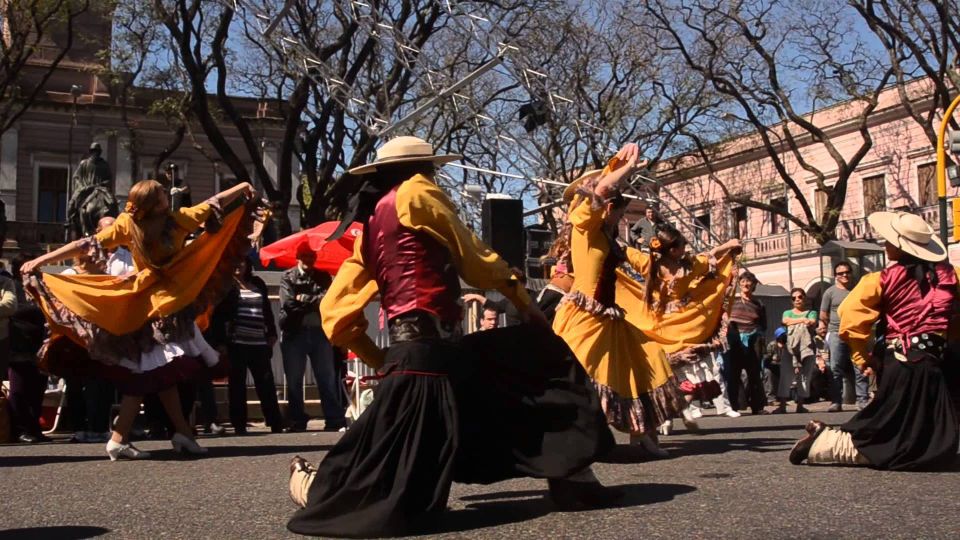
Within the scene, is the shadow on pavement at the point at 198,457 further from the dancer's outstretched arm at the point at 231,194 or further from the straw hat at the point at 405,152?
the straw hat at the point at 405,152

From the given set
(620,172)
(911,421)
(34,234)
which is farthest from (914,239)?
(34,234)

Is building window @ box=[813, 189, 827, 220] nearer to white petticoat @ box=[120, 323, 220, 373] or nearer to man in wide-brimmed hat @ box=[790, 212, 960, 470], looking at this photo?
man in wide-brimmed hat @ box=[790, 212, 960, 470]

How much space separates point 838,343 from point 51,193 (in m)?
39.8

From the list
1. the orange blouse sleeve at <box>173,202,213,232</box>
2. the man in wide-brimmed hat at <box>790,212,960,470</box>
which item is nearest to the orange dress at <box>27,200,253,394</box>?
the orange blouse sleeve at <box>173,202,213,232</box>

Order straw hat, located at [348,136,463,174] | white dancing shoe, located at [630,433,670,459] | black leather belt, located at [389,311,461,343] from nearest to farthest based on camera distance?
black leather belt, located at [389,311,461,343]
straw hat, located at [348,136,463,174]
white dancing shoe, located at [630,433,670,459]

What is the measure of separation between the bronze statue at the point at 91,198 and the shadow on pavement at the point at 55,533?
11.2 m

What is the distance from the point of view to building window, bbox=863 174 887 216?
132ft

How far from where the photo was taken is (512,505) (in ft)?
Answer: 16.7

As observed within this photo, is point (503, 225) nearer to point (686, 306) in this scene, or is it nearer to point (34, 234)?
point (686, 306)

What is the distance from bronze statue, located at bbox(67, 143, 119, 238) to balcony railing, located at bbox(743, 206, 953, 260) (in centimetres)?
2724

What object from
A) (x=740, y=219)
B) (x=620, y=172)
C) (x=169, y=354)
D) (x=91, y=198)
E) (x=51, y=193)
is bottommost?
(x=169, y=354)

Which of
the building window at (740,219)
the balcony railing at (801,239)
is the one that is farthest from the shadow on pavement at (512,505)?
the building window at (740,219)

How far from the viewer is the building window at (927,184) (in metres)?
37.9

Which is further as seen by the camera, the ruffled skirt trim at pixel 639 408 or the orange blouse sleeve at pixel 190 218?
the orange blouse sleeve at pixel 190 218
